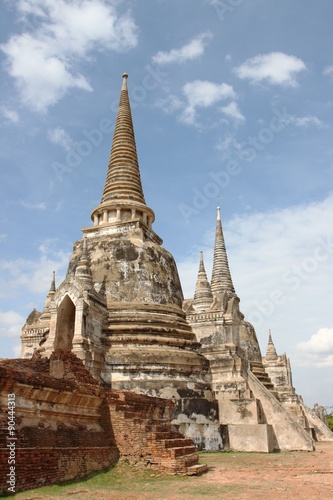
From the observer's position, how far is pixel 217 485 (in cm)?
1024

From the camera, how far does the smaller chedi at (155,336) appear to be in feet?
65.4

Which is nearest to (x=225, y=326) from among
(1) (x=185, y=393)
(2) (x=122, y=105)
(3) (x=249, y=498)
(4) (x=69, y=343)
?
(1) (x=185, y=393)

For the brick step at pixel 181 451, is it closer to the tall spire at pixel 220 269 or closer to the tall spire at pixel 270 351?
the tall spire at pixel 220 269

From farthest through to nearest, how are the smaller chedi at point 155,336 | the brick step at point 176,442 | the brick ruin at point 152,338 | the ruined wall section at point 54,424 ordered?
1. the smaller chedi at point 155,336
2. the brick ruin at point 152,338
3. the brick step at point 176,442
4. the ruined wall section at point 54,424

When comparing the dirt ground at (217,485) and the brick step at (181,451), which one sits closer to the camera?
the dirt ground at (217,485)

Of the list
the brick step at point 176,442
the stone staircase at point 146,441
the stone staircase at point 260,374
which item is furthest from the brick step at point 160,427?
the stone staircase at point 260,374

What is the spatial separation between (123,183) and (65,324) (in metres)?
9.93

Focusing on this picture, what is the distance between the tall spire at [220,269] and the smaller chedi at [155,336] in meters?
7.30

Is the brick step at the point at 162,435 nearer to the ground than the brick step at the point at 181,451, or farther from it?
farther from it

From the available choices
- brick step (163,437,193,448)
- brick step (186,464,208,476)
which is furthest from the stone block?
brick step (186,464,208,476)

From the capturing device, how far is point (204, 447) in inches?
758

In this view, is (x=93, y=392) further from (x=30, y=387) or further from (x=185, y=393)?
(x=185, y=393)

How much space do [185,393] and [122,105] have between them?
19.3m

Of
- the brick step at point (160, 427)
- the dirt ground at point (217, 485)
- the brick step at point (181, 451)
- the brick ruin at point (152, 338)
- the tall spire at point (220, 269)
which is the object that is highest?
the tall spire at point (220, 269)
